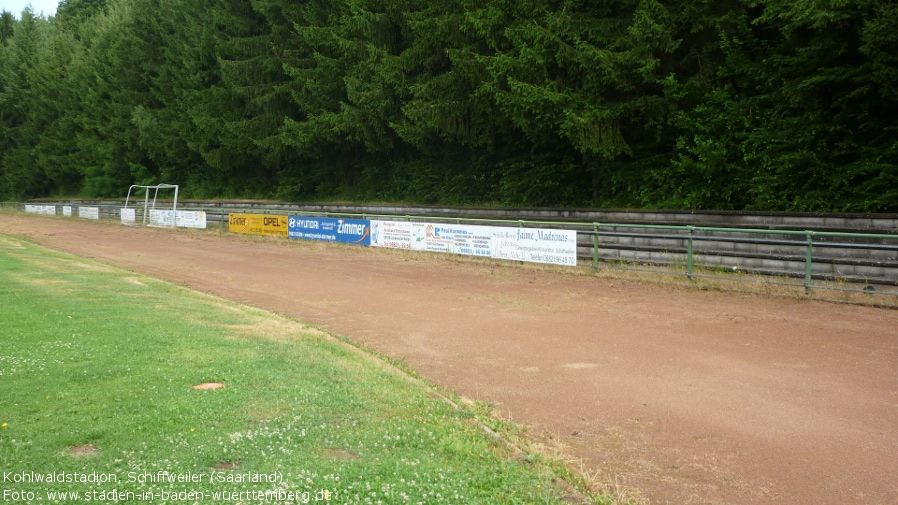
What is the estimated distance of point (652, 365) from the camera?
10.8 m

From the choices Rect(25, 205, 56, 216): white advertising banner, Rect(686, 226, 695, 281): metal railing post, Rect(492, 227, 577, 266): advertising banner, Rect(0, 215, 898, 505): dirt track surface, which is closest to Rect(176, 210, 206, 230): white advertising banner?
Rect(0, 215, 898, 505): dirt track surface

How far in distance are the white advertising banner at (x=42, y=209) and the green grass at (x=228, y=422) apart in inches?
2181

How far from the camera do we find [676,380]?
999 cm

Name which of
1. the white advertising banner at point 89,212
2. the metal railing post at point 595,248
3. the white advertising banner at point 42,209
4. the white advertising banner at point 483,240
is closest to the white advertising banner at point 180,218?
the white advertising banner at point 89,212

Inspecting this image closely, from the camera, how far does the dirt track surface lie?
6867 mm

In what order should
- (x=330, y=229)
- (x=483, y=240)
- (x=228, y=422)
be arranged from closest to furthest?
1. (x=228, y=422)
2. (x=483, y=240)
3. (x=330, y=229)

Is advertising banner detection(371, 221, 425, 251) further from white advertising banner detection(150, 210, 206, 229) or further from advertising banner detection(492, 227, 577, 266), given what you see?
white advertising banner detection(150, 210, 206, 229)

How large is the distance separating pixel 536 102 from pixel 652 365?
1650cm

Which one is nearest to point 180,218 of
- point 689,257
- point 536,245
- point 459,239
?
point 459,239

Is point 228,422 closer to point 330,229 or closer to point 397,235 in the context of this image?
point 397,235

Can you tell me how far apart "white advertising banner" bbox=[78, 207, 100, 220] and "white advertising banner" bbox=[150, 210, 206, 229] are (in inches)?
380

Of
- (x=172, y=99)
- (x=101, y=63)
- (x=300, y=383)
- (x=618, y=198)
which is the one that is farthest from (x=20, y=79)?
(x=300, y=383)

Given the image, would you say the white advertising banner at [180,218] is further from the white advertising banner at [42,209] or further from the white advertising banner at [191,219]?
the white advertising banner at [42,209]

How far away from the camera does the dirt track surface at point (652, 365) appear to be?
22.5 ft
